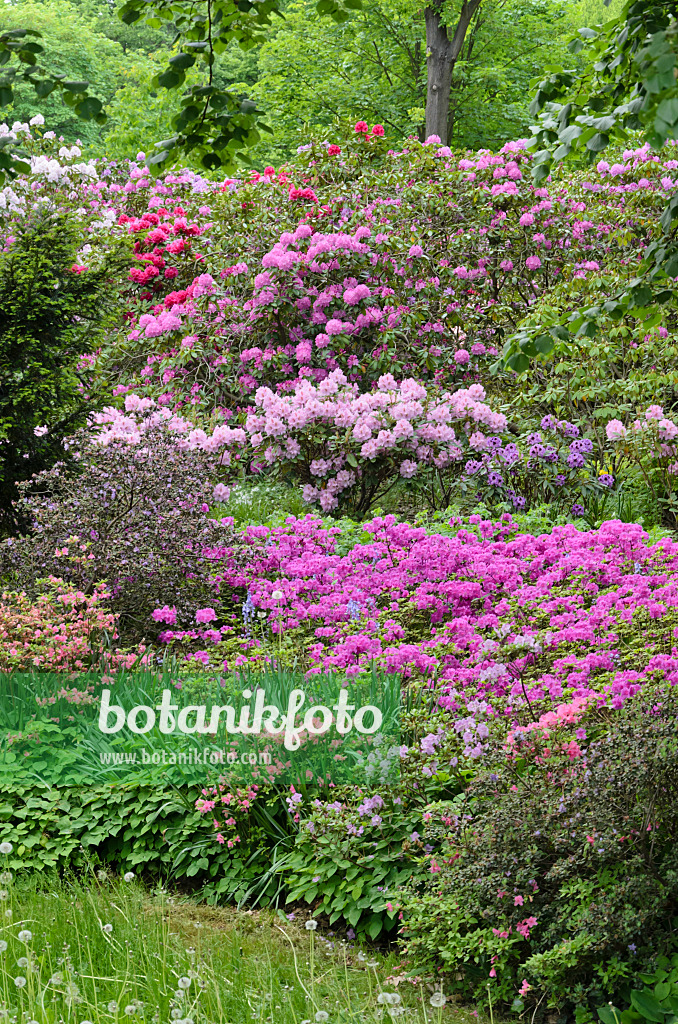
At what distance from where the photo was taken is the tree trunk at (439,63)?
1426cm

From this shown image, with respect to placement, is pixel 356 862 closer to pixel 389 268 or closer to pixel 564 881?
pixel 564 881

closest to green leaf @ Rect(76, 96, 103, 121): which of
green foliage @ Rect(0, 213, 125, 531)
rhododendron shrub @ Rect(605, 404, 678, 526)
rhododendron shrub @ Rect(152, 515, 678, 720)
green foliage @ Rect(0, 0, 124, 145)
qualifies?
rhododendron shrub @ Rect(152, 515, 678, 720)

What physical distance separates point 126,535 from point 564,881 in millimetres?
3467

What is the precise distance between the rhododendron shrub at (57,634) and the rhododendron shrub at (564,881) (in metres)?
2.09

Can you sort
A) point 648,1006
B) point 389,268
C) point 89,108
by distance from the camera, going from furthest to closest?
point 389,268
point 89,108
point 648,1006

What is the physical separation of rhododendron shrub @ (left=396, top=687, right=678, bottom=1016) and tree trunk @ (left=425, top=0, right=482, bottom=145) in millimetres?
12760

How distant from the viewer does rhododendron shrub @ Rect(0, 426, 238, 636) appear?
5449mm

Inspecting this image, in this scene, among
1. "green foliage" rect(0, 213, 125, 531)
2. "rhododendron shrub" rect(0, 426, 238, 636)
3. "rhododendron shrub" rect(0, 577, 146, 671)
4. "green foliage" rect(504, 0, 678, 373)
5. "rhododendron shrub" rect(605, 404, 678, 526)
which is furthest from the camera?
"rhododendron shrub" rect(605, 404, 678, 526)

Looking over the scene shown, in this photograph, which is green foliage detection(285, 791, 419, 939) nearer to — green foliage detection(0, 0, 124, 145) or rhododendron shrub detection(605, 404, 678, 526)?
rhododendron shrub detection(605, 404, 678, 526)

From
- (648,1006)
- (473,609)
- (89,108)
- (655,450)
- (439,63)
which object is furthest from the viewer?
(439,63)

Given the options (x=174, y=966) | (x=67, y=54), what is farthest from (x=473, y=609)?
(x=67, y=54)

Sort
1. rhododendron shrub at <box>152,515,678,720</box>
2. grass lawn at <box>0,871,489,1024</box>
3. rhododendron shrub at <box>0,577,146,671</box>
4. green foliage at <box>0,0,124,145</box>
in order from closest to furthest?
grass lawn at <box>0,871,489,1024</box> < rhododendron shrub at <box>152,515,678,720</box> < rhododendron shrub at <box>0,577,146,671</box> < green foliage at <box>0,0,124,145</box>

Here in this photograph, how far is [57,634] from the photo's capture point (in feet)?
15.4

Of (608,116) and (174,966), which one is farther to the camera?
(174,966)
